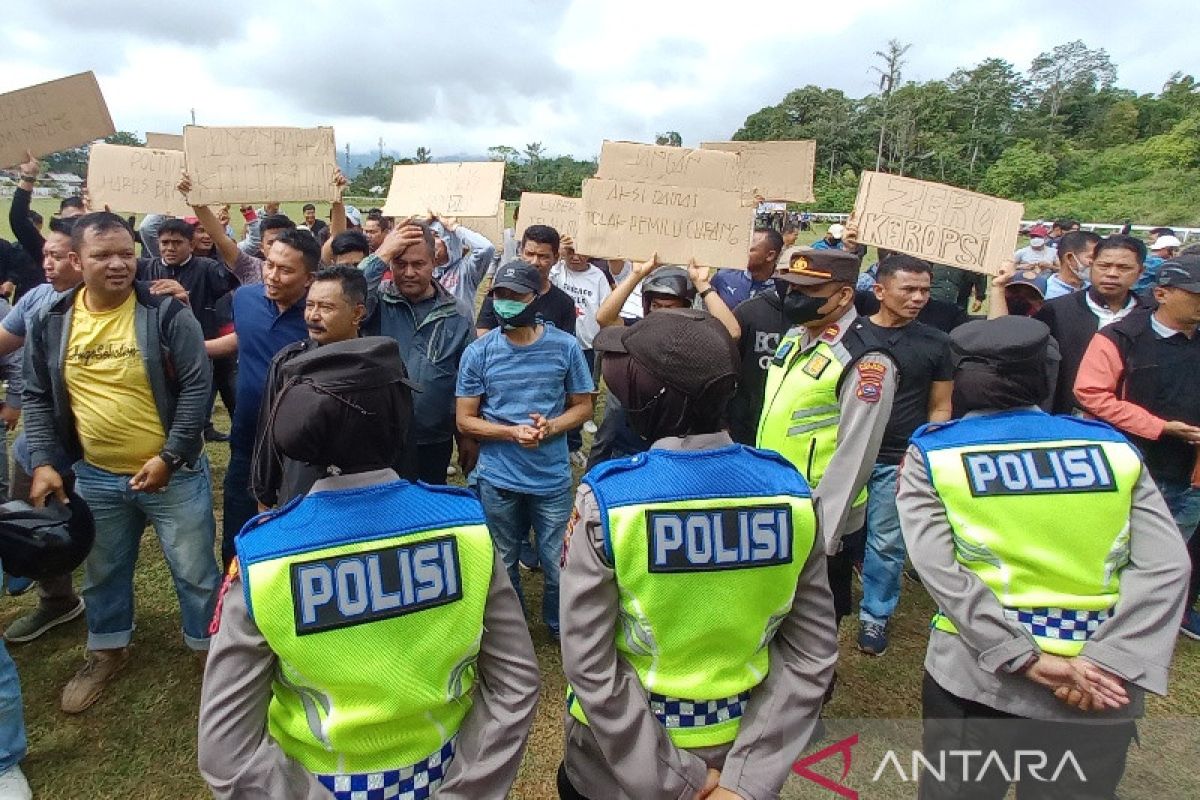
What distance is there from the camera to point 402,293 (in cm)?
377

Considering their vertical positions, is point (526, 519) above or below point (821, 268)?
below

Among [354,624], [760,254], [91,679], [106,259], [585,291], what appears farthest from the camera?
[585,291]

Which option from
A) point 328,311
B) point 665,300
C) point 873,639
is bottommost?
point 873,639

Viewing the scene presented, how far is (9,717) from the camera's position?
8.56ft

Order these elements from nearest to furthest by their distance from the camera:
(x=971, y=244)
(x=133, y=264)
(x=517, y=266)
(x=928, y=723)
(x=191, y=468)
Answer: (x=928, y=723), (x=133, y=264), (x=191, y=468), (x=517, y=266), (x=971, y=244)

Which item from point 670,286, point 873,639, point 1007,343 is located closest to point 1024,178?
point 873,639

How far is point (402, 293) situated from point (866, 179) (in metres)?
2.86

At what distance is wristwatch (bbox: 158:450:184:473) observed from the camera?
3.14 m

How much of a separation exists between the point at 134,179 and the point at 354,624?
16.9 ft

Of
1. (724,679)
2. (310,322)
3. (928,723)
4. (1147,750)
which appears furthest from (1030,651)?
(310,322)

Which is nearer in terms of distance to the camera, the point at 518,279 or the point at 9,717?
the point at 9,717

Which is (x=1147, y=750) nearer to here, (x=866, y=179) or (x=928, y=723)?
(x=928, y=723)

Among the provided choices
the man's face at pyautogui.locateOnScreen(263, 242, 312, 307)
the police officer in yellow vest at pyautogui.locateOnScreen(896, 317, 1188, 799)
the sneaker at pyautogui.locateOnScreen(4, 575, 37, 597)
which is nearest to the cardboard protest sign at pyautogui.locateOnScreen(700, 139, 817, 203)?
the man's face at pyautogui.locateOnScreen(263, 242, 312, 307)

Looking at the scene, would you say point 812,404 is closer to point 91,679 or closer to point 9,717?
point 9,717
